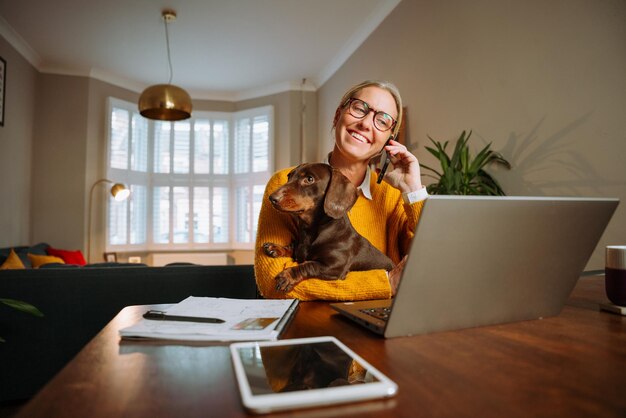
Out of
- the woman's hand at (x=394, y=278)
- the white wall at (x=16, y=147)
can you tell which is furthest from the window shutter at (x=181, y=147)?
the woman's hand at (x=394, y=278)

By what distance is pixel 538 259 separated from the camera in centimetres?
71

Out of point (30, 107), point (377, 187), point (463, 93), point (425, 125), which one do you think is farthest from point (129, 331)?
point (30, 107)

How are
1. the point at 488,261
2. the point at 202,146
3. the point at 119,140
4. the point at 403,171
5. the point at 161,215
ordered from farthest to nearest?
the point at 202,146
the point at 161,215
the point at 119,140
the point at 403,171
the point at 488,261

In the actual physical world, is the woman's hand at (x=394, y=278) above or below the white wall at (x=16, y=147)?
below

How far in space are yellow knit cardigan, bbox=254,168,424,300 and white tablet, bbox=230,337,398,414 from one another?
42 cm

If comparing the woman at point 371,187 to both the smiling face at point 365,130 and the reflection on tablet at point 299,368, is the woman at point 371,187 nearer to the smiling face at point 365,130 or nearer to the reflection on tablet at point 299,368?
the smiling face at point 365,130

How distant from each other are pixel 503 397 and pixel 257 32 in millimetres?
4856

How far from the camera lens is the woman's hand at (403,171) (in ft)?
4.01

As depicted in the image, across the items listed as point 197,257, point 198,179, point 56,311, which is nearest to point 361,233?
point 56,311

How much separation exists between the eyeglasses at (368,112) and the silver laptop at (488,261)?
666mm

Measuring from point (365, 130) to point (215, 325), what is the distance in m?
0.79

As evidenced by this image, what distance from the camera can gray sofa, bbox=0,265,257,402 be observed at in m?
1.89

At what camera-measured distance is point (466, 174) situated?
93.8 inches

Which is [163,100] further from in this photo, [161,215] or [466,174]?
[161,215]
